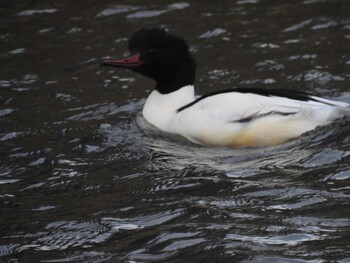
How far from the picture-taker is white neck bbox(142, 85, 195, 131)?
898 cm

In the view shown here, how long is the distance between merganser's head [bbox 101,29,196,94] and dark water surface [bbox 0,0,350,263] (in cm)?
64

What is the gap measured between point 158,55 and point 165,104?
0.50 m

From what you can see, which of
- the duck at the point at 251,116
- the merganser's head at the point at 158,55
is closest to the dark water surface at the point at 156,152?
the duck at the point at 251,116

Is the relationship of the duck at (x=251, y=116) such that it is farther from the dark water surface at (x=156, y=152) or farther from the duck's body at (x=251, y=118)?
the dark water surface at (x=156, y=152)

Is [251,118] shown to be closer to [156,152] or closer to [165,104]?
[156,152]

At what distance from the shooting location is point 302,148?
8.02 meters

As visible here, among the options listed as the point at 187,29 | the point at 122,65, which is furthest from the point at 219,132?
the point at 187,29

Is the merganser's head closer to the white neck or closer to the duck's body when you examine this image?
the white neck

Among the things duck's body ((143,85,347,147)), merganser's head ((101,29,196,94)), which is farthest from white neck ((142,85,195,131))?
duck's body ((143,85,347,147))

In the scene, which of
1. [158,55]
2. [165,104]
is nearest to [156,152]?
[165,104]

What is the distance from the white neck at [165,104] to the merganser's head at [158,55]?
153 mm

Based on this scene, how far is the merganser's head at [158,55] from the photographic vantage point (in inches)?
350

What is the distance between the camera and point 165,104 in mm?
9078

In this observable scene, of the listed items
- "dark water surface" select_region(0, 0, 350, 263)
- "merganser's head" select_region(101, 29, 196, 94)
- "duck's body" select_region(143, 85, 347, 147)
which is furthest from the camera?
"merganser's head" select_region(101, 29, 196, 94)
